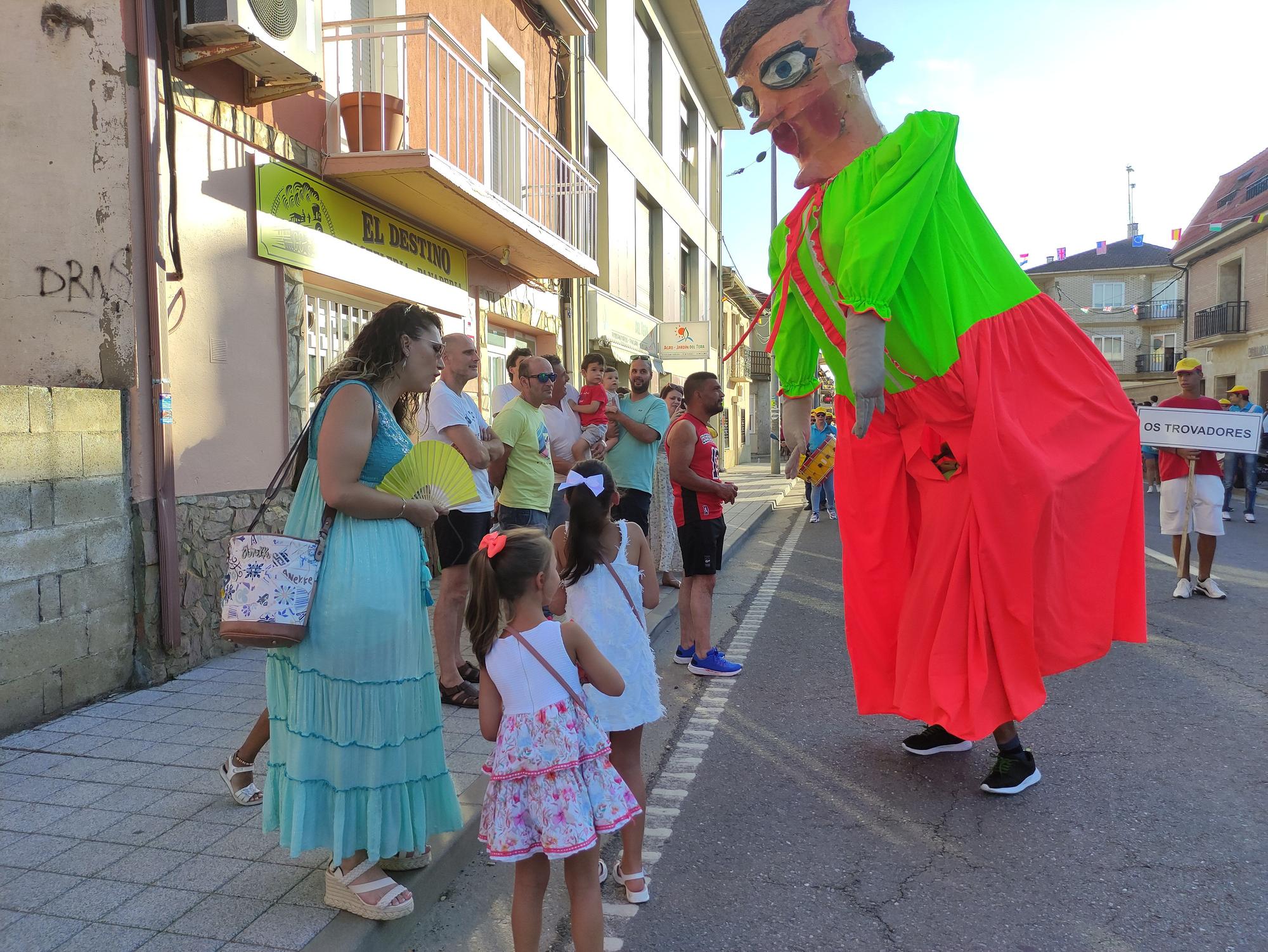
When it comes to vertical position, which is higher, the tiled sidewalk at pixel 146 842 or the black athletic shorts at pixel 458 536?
the black athletic shorts at pixel 458 536

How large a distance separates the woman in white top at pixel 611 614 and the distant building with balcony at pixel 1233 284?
101 ft

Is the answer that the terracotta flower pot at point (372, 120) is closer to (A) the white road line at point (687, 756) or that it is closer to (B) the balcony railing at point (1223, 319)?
(A) the white road line at point (687, 756)

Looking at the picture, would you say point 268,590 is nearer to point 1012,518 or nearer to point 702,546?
point 1012,518

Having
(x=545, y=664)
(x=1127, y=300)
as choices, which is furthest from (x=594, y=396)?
(x=1127, y=300)

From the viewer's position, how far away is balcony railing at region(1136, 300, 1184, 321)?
5009 centimetres

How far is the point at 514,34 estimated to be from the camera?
442 inches

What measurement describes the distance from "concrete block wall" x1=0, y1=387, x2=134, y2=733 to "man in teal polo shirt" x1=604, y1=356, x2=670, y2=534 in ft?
10.4

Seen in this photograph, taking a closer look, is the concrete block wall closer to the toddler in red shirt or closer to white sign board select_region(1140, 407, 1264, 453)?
the toddler in red shirt

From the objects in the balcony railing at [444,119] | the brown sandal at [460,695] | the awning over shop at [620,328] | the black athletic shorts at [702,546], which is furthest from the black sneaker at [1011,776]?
the awning over shop at [620,328]

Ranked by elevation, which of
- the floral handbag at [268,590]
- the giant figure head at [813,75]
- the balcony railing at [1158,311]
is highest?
the balcony railing at [1158,311]

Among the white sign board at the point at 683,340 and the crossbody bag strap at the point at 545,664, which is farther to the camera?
the white sign board at the point at 683,340

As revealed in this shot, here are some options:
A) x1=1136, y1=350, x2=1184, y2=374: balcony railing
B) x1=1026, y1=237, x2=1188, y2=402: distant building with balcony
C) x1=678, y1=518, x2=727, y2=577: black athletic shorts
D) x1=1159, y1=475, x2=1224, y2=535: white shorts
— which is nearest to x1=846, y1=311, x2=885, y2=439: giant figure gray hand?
x1=678, y1=518, x2=727, y2=577: black athletic shorts

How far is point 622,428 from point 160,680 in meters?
3.42

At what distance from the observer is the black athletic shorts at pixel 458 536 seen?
4.76 metres
